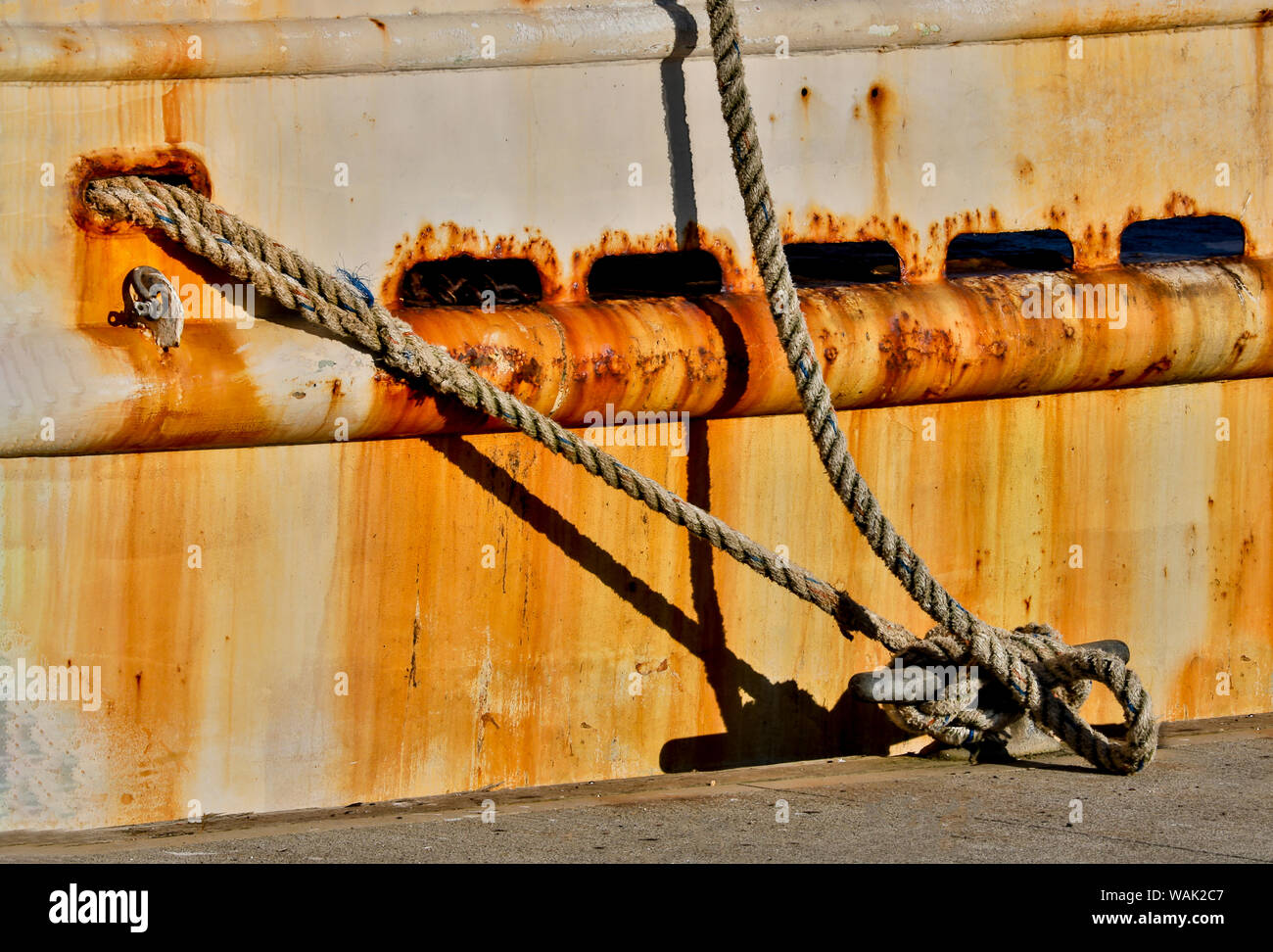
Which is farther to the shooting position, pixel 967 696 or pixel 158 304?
pixel 967 696

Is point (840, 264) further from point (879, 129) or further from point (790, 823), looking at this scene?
point (790, 823)

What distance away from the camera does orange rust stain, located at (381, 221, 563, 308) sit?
3025 millimetres

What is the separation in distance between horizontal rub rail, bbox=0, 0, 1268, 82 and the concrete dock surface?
1.38 meters

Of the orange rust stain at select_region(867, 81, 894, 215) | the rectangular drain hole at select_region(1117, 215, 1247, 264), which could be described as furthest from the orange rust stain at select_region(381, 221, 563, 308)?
the rectangular drain hole at select_region(1117, 215, 1247, 264)

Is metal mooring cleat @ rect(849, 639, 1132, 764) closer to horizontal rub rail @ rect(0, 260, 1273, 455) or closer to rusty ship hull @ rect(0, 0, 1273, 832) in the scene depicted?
rusty ship hull @ rect(0, 0, 1273, 832)

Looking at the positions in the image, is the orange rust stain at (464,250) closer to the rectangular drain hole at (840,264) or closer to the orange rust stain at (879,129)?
the orange rust stain at (879,129)

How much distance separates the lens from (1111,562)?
3.72 meters

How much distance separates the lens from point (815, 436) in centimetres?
302

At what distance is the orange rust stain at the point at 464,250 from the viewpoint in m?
3.03

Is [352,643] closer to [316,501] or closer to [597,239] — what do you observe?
[316,501]

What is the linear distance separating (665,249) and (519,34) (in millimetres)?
529

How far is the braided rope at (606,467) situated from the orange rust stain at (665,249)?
15.2 inches

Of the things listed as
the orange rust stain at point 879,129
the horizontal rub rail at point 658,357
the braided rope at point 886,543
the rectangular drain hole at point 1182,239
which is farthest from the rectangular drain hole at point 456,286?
the rectangular drain hole at point 1182,239

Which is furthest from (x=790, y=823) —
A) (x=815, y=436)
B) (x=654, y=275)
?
(x=654, y=275)
